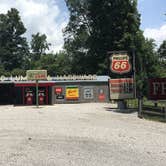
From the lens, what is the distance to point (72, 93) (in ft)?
163

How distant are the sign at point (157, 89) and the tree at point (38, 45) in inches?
2840

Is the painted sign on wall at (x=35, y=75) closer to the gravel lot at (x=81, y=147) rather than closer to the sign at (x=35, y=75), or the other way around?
the sign at (x=35, y=75)

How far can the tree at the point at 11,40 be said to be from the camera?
94.5 metres

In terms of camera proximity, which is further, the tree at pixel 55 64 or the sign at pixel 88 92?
the tree at pixel 55 64

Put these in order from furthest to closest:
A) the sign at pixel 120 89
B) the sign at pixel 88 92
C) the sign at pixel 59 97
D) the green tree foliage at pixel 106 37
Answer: the green tree foliage at pixel 106 37, the sign at pixel 88 92, the sign at pixel 59 97, the sign at pixel 120 89

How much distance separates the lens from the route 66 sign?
36188mm

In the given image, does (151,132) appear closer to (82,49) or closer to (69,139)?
(69,139)

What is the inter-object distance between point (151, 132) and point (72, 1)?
5477 centimetres

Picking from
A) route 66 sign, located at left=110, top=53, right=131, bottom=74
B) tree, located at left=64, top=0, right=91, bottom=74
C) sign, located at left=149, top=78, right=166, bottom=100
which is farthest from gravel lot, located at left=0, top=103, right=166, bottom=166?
tree, located at left=64, top=0, right=91, bottom=74

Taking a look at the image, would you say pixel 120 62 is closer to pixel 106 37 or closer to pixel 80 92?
pixel 80 92

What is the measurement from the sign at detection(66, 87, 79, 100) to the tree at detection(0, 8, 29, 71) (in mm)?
46125

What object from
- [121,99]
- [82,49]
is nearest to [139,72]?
[82,49]

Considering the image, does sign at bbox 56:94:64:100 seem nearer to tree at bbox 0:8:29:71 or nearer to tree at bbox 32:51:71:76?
tree at bbox 32:51:71:76

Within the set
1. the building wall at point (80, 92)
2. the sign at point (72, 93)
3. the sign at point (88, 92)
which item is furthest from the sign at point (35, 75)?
the sign at point (88, 92)
